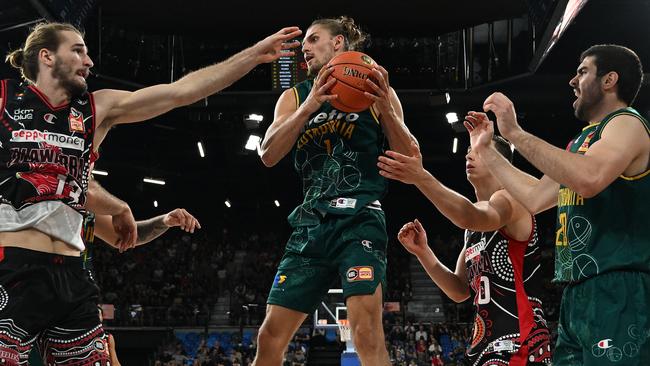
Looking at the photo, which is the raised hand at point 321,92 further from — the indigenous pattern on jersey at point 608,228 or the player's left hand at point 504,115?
the indigenous pattern on jersey at point 608,228

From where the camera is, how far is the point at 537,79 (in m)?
15.9

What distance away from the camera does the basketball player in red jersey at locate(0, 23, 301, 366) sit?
11.7ft

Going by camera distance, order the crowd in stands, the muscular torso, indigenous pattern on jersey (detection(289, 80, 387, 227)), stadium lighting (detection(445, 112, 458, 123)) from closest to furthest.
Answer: the muscular torso
indigenous pattern on jersey (detection(289, 80, 387, 227))
stadium lighting (detection(445, 112, 458, 123))
the crowd in stands

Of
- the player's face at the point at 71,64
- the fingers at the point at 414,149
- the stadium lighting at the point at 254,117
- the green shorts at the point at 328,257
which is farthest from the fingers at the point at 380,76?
the stadium lighting at the point at 254,117

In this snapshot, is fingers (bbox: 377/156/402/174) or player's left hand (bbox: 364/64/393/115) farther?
player's left hand (bbox: 364/64/393/115)

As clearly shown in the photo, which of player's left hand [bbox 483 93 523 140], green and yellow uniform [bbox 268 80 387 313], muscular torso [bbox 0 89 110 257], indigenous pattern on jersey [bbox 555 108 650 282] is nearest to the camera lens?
indigenous pattern on jersey [bbox 555 108 650 282]

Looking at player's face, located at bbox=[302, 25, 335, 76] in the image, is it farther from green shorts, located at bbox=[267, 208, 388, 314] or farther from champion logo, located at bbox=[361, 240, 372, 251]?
champion logo, located at bbox=[361, 240, 372, 251]

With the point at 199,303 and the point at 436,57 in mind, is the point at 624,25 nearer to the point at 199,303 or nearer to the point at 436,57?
the point at 436,57

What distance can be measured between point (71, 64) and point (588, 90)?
2.65 metres

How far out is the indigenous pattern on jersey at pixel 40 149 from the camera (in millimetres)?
3715

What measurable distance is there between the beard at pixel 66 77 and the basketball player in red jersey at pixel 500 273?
5.67 ft

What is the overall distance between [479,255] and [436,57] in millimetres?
12948

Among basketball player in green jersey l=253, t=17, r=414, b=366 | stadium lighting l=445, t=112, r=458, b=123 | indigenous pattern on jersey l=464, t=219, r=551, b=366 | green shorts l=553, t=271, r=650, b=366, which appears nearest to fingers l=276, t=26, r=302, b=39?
Answer: basketball player in green jersey l=253, t=17, r=414, b=366

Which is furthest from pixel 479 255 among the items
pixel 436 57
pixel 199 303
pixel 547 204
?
pixel 199 303
